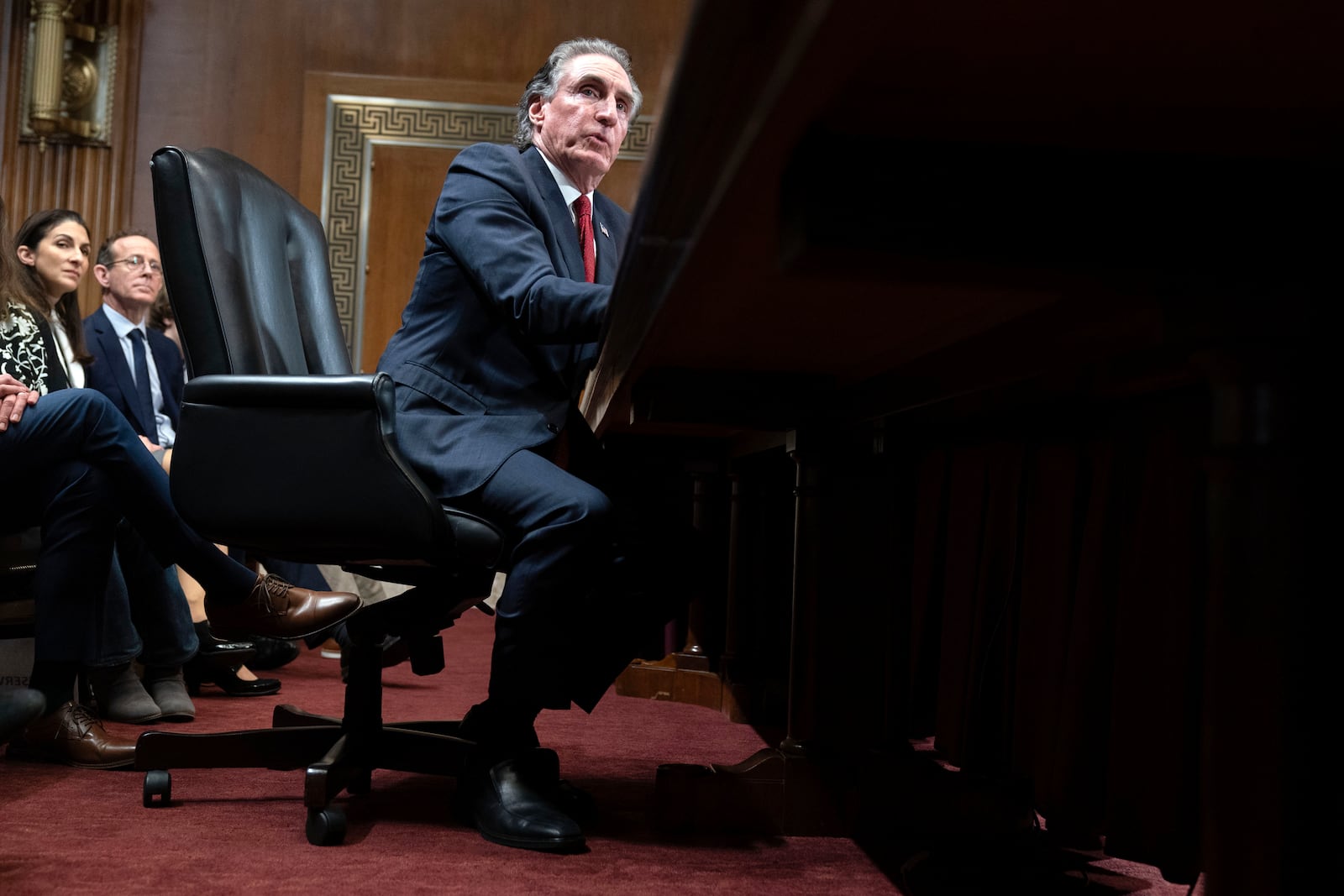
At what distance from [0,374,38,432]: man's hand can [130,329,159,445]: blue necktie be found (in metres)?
1.46

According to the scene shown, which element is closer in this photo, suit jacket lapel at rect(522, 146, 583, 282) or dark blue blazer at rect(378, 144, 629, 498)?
dark blue blazer at rect(378, 144, 629, 498)

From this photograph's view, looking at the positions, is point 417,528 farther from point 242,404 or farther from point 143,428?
point 143,428

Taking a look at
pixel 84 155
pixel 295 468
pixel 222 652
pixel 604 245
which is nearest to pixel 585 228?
pixel 604 245

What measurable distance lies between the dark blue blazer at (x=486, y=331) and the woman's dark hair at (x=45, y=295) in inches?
37.4

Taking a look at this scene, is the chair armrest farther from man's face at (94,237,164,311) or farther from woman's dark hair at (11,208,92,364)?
man's face at (94,237,164,311)

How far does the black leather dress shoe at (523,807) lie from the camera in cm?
137

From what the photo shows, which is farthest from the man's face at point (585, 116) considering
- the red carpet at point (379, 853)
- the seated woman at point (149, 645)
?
the seated woman at point (149, 645)

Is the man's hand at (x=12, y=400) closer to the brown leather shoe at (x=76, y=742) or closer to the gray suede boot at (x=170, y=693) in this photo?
the brown leather shoe at (x=76, y=742)

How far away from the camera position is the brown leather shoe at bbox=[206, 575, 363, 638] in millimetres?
1768

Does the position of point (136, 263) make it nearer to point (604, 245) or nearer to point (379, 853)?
point (604, 245)

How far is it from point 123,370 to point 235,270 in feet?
7.00

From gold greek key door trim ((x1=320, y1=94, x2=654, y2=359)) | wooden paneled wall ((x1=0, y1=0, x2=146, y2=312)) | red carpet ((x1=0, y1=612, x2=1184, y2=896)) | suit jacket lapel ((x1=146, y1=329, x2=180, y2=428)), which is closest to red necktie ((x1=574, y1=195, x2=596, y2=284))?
red carpet ((x1=0, y1=612, x2=1184, y2=896))

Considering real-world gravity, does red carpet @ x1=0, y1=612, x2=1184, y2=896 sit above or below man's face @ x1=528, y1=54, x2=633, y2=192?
below

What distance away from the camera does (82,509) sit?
1831mm
